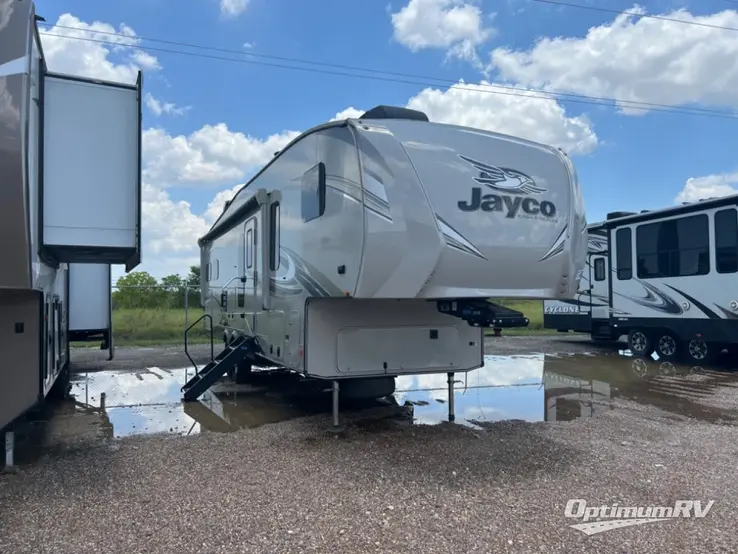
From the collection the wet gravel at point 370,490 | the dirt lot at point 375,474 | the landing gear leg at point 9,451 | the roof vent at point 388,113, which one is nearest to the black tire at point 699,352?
the dirt lot at point 375,474

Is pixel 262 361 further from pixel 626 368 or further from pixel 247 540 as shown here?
pixel 626 368

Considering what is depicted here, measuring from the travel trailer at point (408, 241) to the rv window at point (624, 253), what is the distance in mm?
7680

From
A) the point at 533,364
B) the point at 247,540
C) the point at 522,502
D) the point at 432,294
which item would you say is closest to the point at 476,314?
the point at 432,294

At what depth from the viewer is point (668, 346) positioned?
12281 millimetres

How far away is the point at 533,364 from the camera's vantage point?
1236 centimetres

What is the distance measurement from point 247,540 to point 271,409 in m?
4.23

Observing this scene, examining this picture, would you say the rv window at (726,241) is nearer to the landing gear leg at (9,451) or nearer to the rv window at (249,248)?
the rv window at (249,248)

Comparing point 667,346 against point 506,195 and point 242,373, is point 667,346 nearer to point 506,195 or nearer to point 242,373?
point 506,195

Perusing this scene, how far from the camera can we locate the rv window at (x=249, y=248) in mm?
7988

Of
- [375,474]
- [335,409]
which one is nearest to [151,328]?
[335,409]

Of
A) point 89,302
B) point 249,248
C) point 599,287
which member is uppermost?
point 249,248

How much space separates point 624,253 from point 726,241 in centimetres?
263

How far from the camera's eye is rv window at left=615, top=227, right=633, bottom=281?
13016 millimetres

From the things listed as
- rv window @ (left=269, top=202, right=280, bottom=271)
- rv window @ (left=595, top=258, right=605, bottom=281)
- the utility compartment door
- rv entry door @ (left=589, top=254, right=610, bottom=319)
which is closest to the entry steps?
rv window @ (left=269, top=202, right=280, bottom=271)
